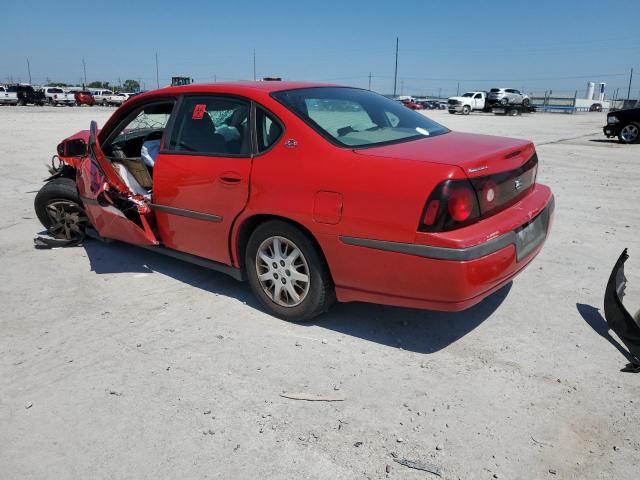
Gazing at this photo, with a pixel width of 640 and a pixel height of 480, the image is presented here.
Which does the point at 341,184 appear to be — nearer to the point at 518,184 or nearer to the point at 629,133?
the point at 518,184

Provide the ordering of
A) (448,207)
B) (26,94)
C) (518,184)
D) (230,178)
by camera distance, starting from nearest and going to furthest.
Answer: (448,207) < (518,184) < (230,178) < (26,94)

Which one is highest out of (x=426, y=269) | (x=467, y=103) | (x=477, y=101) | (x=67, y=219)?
(x=477, y=101)

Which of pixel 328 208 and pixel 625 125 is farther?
pixel 625 125

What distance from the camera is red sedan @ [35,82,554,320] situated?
2.80 metres

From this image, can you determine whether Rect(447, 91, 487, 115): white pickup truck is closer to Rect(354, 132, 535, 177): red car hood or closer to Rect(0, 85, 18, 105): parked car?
Rect(0, 85, 18, 105): parked car

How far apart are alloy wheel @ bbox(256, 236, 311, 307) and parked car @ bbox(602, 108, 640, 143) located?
16.2 m

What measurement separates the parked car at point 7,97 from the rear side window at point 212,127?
1937 inches

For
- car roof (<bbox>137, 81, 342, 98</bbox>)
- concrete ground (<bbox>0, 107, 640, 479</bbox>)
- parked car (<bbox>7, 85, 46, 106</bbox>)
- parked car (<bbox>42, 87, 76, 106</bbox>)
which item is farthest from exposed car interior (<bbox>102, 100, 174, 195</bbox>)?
parked car (<bbox>42, 87, 76, 106</bbox>)

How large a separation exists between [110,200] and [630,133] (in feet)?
54.6

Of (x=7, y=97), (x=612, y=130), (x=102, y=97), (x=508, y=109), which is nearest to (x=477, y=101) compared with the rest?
(x=508, y=109)

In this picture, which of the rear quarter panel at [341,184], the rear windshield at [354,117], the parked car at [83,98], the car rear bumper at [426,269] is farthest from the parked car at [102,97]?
the car rear bumper at [426,269]

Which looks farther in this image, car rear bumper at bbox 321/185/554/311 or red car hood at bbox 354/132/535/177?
red car hood at bbox 354/132/535/177

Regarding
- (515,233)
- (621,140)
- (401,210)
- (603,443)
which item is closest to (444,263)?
(401,210)

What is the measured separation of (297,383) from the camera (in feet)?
9.48
